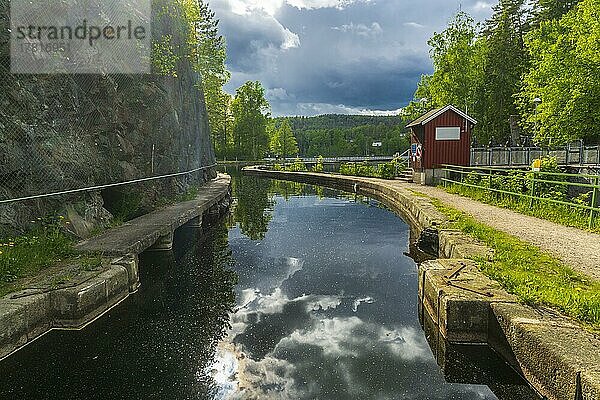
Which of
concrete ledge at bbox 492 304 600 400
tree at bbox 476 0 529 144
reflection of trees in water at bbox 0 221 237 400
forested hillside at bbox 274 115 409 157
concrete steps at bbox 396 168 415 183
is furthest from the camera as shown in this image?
forested hillside at bbox 274 115 409 157

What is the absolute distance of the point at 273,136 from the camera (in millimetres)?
75000

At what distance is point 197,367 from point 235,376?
18.8 inches

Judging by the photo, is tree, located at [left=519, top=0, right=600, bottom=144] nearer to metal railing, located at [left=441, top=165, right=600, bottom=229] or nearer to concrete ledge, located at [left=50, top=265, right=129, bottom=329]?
metal railing, located at [left=441, top=165, right=600, bottom=229]

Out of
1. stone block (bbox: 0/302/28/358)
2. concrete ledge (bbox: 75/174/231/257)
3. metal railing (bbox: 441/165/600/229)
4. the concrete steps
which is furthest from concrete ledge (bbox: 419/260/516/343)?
the concrete steps

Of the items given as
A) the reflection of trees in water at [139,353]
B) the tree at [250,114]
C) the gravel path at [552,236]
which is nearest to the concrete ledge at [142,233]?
the reflection of trees in water at [139,353]

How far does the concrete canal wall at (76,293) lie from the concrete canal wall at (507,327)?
14.2 feet

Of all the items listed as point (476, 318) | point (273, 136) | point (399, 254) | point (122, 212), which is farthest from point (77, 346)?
point (273, 136)

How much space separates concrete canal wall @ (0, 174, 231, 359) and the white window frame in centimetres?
1634

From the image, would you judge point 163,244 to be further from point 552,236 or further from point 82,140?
point 552,236

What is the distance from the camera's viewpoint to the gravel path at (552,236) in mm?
5925

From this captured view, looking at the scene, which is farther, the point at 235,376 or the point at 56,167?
the point at 56,167

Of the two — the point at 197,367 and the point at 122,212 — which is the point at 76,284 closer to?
the point at 197,367

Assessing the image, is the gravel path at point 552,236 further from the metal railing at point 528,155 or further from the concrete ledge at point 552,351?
the metal railing at point 528,155

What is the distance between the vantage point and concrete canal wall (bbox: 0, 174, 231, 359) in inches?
181
